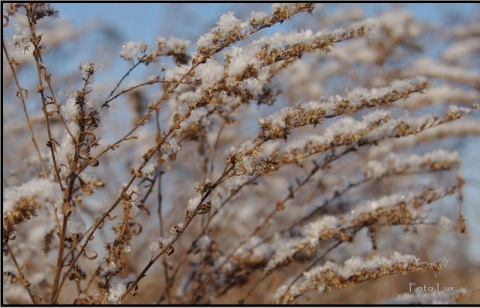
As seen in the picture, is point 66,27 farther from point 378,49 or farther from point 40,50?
point 40,50

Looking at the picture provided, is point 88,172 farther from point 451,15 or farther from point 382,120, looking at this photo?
point 451,15

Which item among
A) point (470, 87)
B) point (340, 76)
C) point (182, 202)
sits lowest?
point (182, 202)

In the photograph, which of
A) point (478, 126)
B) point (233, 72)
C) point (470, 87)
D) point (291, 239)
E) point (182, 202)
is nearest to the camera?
point (233, 72)

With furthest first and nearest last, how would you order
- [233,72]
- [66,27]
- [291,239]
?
[66,27] < [291,239] < [233,72]

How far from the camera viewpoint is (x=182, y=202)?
444cm

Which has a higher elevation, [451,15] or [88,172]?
[451,15]

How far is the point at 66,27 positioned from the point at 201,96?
4278 mm

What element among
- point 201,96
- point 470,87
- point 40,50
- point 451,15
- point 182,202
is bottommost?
point 201,96

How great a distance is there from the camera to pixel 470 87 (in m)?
4.90

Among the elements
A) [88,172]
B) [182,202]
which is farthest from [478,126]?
[88,172]

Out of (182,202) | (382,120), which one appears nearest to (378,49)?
(182,202)

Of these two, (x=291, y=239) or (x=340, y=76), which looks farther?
(x=340, y=76)

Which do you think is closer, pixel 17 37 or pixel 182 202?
pixel 17 37

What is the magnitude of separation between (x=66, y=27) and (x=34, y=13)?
4074mm
